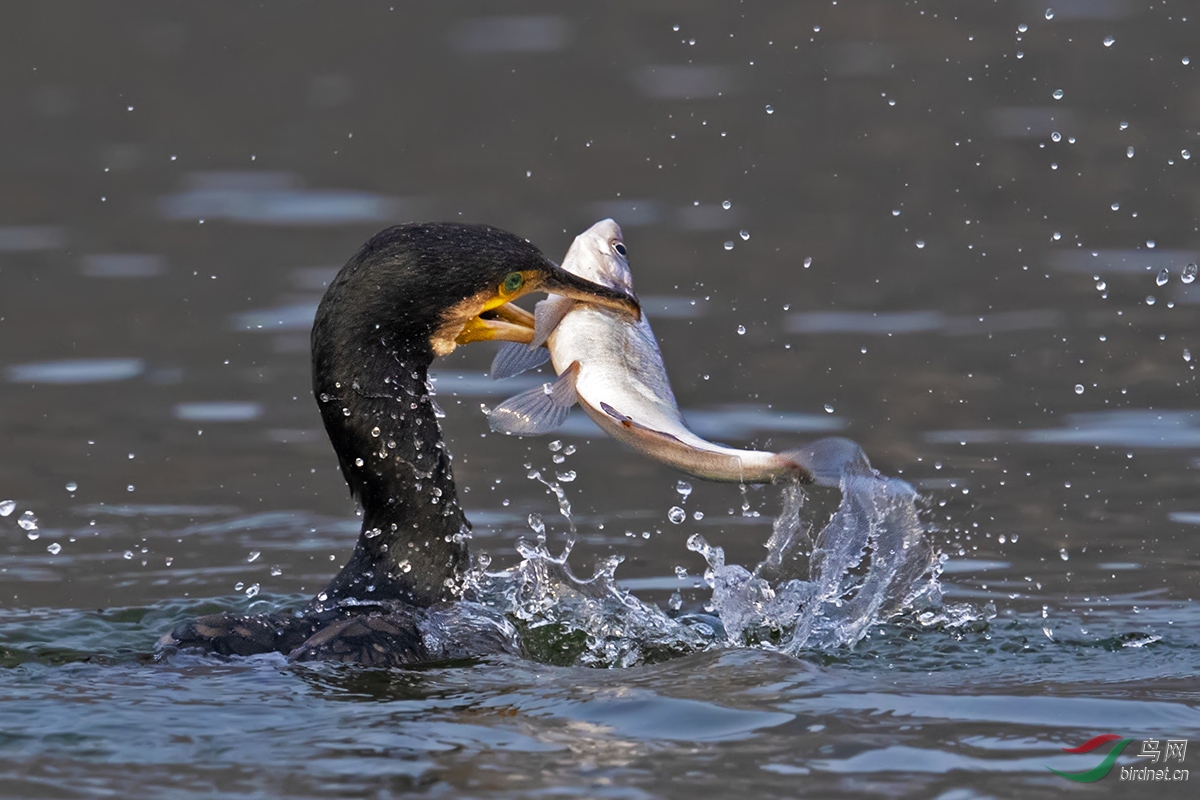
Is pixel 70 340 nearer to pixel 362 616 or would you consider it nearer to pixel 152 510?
pixel 152 510

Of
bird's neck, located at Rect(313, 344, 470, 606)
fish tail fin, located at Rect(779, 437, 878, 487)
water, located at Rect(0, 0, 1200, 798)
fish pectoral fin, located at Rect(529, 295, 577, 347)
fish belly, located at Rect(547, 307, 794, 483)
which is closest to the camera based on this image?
water, located at Rect(0, 0, 1200, 798)

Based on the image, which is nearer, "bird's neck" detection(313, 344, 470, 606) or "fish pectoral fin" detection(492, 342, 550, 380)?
"bird's neck" detection(313, 344, 470, 606)

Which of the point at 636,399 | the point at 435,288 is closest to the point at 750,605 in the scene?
the point at 636,399

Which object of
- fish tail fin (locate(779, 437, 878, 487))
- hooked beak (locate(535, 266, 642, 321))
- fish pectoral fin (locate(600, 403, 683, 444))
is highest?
hooked beak (locate(535, 266, 642, 321))

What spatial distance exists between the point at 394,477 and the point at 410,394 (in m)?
0.29

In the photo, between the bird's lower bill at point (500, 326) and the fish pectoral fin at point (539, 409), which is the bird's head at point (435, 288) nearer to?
the bird's lower bill at point (500, 326)

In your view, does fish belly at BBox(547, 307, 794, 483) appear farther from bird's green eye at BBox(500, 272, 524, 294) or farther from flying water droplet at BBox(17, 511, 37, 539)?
flying water droplet at BBox(17, 511, 37, 539)

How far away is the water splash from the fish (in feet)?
2.09

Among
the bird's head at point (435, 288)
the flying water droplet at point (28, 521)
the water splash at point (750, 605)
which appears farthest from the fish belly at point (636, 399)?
the flying water droplet at point (28, 521)

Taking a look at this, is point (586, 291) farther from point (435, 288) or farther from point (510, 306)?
point (435, 288)

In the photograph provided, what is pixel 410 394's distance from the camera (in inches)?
262

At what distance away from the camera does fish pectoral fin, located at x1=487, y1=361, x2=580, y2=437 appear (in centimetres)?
639

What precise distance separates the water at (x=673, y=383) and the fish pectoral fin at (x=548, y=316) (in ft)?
3.12

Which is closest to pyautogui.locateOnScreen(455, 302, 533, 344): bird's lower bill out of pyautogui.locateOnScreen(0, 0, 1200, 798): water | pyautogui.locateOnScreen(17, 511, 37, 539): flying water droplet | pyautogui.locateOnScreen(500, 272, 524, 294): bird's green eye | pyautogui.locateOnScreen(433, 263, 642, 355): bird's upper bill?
pyautogui.locateOnScreen(433, 263, 642, 355): bird's upper bill
